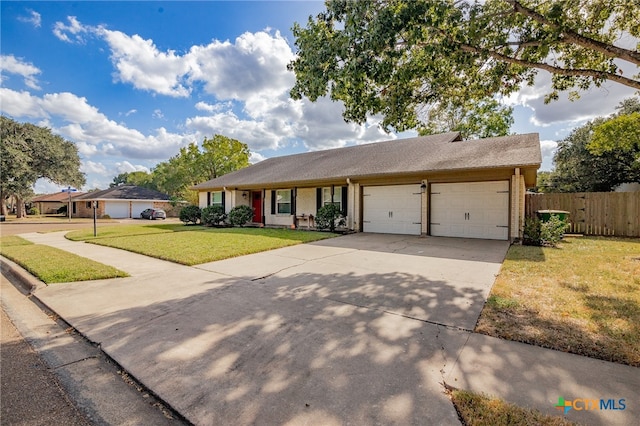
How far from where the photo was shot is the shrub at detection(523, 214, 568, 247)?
9062 mm

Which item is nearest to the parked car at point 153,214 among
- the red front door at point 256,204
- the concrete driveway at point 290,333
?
the red front door at point 256,204

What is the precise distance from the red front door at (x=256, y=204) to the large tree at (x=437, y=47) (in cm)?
1180

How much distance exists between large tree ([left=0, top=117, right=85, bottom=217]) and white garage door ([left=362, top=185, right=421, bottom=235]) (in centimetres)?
3622

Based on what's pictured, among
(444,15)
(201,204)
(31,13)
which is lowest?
(201,204)

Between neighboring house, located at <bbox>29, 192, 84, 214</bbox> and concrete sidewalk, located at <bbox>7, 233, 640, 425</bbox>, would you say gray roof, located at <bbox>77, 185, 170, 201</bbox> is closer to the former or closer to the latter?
neighboring house, located at <bbox>29, 192, 84, 214</bbox>

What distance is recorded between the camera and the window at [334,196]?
13.9 m

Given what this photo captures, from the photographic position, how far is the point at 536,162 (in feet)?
27.9

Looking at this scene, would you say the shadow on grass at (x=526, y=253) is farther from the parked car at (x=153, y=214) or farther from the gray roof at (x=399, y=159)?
the parked car at (x=153, y=214)

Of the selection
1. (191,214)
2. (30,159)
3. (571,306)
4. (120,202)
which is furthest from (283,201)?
(30,159)

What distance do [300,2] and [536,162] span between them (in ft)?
26.1

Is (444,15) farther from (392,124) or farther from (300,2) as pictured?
(300,2)

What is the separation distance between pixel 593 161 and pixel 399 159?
55.2ft

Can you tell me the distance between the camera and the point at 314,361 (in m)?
2.69

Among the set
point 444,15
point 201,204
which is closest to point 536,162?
point 444,15
